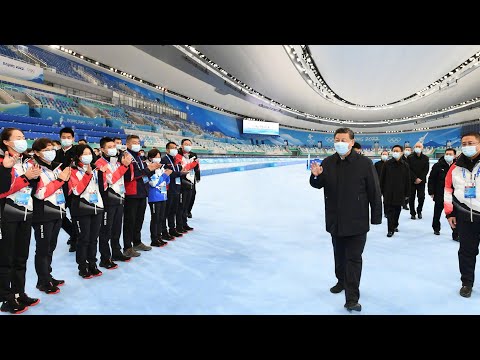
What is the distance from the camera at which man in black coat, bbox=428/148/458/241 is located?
16.3 ft

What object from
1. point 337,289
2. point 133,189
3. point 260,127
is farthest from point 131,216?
point 260,127

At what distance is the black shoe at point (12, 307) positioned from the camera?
2.43 metres

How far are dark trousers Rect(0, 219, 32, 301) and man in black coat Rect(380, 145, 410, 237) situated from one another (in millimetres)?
4769

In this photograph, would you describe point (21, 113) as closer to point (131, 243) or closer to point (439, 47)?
point (131, 243)

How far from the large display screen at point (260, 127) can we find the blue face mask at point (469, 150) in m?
36.8

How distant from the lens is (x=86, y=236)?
3.13 meters

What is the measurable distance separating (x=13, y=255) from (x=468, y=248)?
12.9ft

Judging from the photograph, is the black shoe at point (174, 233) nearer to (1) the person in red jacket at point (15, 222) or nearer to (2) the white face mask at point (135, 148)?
(2) the white face mask at point (135, 148)

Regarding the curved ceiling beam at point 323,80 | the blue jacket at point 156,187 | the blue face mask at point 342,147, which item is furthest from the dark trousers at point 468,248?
the curved ceiling beam at point 323,80

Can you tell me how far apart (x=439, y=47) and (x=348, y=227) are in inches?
733

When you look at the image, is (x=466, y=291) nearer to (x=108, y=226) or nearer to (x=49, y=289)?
(x=108, y=226)

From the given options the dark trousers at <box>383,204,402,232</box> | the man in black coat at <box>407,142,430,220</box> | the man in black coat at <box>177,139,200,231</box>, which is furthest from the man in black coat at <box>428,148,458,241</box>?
the man in black coat at <box>177,139,200,231</box>
